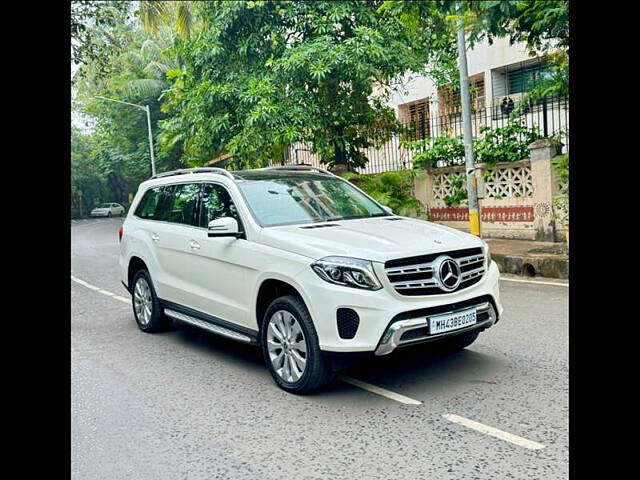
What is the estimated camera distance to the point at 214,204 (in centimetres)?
629

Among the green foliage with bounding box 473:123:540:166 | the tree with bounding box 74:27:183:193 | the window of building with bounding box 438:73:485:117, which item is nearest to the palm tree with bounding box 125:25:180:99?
the tree with bounding box 74:27:183:193

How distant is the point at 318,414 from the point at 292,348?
2.05ft

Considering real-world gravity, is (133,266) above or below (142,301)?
above

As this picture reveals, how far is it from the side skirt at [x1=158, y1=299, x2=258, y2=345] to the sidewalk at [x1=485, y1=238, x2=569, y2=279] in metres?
6.10

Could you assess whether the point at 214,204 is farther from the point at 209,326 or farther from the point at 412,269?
the point at 412,269

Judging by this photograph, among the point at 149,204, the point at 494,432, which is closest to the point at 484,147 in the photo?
the point at 149,204

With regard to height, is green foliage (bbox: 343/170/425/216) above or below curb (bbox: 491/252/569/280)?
above

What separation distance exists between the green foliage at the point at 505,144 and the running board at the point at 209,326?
8.92m

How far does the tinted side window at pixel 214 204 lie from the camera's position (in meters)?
6.08

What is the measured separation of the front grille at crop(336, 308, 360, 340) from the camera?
15.3 feet

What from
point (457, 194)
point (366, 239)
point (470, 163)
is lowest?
point (366, 239)

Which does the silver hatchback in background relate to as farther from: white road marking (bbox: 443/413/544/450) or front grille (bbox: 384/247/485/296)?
white road marking (bbox: 443/413/544/450)

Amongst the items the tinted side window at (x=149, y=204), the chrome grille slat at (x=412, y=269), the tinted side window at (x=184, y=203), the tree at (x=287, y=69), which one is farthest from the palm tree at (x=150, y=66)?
the chrome grille slat at (x=412, y=269)
